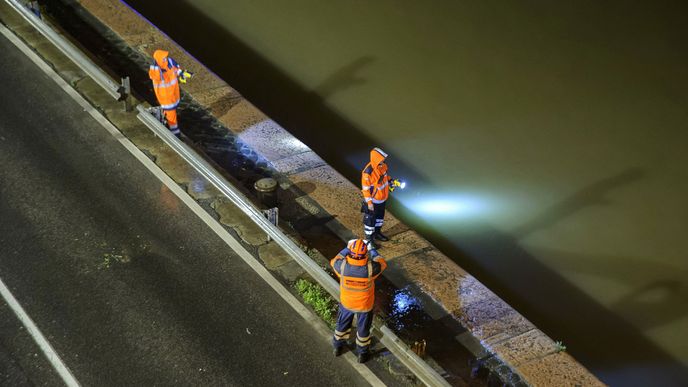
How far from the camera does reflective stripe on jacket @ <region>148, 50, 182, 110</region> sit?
40.0 feet

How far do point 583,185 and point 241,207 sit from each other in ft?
21.8

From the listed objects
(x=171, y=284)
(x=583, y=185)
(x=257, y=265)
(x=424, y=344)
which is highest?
(x=583, y=185)

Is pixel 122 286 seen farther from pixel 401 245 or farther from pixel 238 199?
pixel 401 245

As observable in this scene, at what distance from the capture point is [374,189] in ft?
34.9

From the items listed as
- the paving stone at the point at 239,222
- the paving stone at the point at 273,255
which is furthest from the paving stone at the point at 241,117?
the paving stone at the point at 273,255

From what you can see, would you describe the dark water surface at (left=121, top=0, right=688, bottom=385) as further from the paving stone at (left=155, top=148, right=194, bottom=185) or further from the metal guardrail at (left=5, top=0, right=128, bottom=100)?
the metal guardrail at (left=5, top=0, right=128, bottom=100)

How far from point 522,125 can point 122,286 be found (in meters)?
8.92

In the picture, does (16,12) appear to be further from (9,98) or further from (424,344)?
(424,344)

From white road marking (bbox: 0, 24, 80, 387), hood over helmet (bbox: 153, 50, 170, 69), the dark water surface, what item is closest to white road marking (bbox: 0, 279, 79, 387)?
white road marking (bbox: 0, 24, 80, 387)

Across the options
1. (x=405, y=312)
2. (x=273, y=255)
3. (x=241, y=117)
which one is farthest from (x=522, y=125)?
(x=273, y=255)

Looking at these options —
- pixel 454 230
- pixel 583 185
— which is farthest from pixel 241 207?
pixel 583 185

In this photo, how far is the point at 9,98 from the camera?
13.3 meters

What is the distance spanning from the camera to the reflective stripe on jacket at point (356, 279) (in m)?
8.52

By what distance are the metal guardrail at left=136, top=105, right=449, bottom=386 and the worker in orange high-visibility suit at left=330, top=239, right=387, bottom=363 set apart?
239mm
